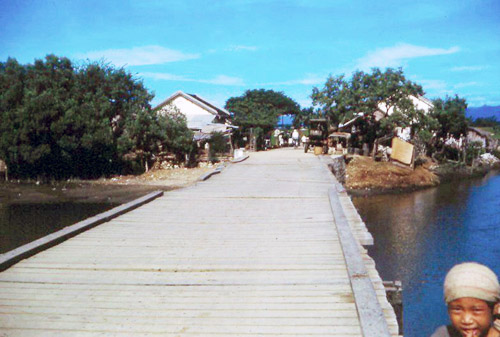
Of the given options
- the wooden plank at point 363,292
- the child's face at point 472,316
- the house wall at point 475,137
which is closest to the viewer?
the child's face at point 472,316

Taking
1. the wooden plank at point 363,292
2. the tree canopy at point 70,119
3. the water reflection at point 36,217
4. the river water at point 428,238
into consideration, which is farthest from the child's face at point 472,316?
the tree canopy at point 70,119

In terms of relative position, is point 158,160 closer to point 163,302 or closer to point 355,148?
point 355,148

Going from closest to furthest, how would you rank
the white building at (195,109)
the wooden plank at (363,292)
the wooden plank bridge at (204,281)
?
the wooden plank at (363,292) < the wooden plank bridge at (204,281) < the white building at (195,109)

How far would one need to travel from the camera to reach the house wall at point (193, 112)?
41.6 meters

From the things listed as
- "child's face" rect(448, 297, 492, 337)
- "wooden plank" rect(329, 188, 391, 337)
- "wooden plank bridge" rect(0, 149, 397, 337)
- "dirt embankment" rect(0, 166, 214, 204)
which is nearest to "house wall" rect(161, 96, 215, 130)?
"dirt embankment" rect(0, 166, 214, 204)

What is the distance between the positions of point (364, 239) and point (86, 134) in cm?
2404

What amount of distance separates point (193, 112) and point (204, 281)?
39.8 metres

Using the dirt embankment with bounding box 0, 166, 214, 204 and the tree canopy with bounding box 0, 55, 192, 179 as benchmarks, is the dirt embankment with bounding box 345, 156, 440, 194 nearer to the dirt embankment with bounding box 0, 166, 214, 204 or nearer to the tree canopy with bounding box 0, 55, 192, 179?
the dirt embankment with bounding box 0, 166, 214, 204

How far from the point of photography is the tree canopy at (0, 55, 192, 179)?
26.7 m

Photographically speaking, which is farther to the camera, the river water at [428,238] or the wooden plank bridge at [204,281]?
the river water at [428,238]

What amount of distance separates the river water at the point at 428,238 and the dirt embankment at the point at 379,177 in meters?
1.46

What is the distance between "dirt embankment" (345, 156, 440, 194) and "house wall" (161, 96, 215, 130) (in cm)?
1421

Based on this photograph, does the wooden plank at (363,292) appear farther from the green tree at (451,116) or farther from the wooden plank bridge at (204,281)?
the green tree at (451,116)

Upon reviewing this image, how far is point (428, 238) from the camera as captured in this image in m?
22.5
